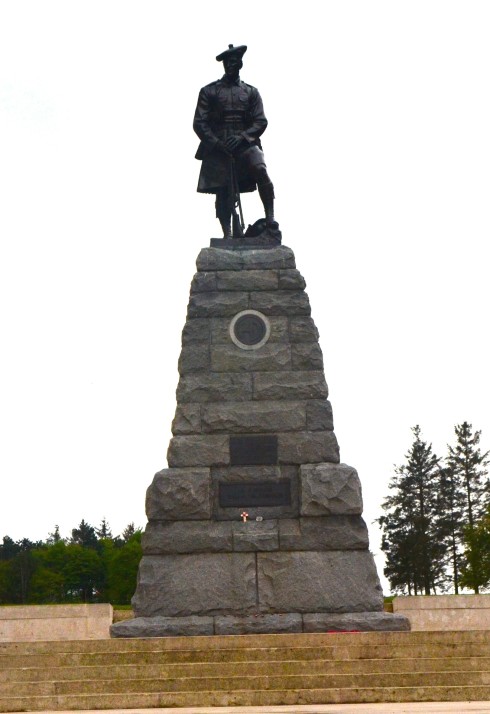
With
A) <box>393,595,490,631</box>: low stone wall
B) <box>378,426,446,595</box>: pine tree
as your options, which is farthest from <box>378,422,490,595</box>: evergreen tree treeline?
<box>393,595,490,631</box>: low stone wall

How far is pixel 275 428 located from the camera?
570 inches

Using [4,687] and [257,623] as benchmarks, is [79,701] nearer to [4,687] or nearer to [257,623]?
[4,687]

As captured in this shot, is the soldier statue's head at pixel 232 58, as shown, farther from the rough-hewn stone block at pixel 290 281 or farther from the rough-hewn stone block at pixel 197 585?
the rough-hewn stone block at pixel 197 585

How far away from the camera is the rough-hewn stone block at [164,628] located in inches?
525

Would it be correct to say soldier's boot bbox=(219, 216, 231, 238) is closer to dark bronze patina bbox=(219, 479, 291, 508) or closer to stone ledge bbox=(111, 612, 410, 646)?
dark bronze patina bbox=(219, 479, 291, 508)

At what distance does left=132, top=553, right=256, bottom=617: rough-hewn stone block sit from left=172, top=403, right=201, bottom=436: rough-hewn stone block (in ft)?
5.24

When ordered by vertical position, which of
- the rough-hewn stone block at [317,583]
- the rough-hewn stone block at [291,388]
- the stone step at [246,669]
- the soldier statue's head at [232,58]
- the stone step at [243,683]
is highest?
the soldier statue's head at [232,58]

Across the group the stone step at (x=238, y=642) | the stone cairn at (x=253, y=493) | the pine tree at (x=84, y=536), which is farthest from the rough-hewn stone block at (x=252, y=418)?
the pine tree at (x=84, y=536)

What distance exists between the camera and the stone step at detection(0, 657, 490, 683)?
34.3 feet

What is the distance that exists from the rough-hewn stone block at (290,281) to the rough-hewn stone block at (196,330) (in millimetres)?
1124

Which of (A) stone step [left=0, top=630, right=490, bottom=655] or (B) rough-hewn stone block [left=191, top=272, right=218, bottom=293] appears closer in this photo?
(A) stone step [left=0, top=630, right=490, bottom=655]

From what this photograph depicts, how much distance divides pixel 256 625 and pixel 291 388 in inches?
120

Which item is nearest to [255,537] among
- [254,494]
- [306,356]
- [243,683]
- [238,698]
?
[254,494]

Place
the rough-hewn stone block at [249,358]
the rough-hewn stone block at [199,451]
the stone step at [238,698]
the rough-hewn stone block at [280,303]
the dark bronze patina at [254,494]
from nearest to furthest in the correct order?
the stone step at [238,698] → the dark bronze patina at [254,494] → the rough-hewn stone block at [199,451] → the rough-hewn stone block at [249,358] → the rough-hewn stone block at [280,303]
